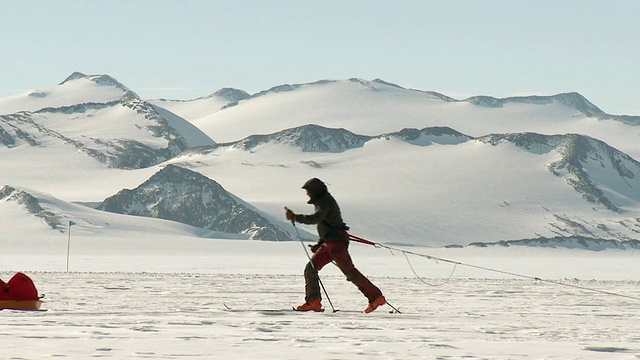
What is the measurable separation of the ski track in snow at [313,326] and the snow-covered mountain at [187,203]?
241ft

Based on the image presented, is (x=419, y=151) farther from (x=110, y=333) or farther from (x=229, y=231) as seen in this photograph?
(x=110, y=333)

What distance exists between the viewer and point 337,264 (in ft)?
37.9

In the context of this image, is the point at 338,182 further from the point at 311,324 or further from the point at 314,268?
the point at 311,324

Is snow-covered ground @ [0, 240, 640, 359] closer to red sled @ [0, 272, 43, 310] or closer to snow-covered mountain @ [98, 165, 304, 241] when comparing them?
red sled @ [0, 272, 43, 310]

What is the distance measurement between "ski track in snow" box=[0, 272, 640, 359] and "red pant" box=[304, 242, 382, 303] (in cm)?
31

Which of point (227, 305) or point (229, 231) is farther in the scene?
point (229, 231)

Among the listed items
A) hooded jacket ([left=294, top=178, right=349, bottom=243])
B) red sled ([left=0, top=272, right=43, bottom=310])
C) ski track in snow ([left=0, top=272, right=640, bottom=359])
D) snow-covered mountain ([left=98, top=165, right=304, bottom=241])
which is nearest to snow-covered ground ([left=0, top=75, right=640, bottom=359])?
ski track in snow ([left=0, top=272, right=640, bottom=359])

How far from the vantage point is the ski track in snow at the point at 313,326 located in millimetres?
7484

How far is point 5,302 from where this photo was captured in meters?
11.1

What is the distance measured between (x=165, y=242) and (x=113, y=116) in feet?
354

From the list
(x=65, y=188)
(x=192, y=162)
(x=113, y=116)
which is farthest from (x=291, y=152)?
(x=113, y=116)

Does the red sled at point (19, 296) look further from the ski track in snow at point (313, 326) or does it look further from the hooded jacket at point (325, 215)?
the hooded jacket at point (325, 215)

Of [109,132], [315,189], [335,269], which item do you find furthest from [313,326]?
[109,132]

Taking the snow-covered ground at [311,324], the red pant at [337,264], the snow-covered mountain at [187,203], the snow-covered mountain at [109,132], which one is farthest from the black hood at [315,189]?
the snow-covered mountain at [109,132]
